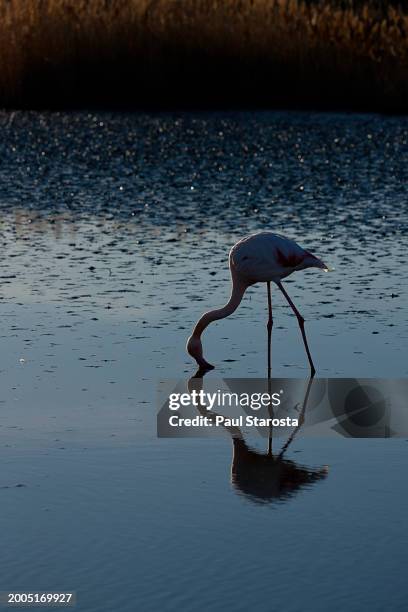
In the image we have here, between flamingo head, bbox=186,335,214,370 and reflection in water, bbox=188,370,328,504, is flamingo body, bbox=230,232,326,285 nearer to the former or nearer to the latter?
flamingo head, bbox=186,335,214,370

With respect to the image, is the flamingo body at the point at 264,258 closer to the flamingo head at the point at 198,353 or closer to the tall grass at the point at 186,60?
the flamingo head at the point at 198,353

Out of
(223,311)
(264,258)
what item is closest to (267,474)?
(223,311)

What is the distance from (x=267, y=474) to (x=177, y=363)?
1.67m

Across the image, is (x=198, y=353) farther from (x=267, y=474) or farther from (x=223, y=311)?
(x=267, y=474)

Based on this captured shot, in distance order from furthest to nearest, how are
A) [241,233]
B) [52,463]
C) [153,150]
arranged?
[153,150]
[241,233]
[52,463]

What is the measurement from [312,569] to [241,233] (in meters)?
6.35

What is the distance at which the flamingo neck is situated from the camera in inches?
280

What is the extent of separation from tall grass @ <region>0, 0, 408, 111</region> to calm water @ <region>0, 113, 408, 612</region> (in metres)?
3.35

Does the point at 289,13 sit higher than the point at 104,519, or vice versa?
the point at 289,13

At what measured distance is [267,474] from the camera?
213 inches

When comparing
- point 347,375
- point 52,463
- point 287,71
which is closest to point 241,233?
point 347,375

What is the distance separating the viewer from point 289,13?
62.1 feet

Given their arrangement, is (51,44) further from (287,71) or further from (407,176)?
(407,176)

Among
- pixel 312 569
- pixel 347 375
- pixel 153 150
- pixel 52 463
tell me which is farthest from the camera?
pixel 153 150
